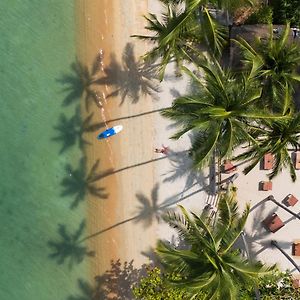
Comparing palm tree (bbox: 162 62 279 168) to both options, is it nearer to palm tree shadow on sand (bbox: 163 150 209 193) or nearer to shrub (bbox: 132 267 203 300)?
palm tree shadow on sand (bbox: 163 150 209 193)

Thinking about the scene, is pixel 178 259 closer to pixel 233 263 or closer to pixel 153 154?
pixel 233 263

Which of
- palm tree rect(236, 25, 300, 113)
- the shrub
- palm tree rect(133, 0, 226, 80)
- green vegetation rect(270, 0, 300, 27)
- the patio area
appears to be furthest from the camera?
the patio area

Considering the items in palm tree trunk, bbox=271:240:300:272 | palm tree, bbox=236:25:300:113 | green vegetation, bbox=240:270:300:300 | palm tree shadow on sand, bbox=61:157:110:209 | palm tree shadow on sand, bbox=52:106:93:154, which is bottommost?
green vegetation, bbox=240:270:300:300

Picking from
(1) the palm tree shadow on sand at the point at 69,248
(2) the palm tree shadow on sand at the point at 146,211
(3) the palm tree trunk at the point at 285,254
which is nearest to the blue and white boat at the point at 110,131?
(2) the palm tree shadow on sand at the point at 146,211

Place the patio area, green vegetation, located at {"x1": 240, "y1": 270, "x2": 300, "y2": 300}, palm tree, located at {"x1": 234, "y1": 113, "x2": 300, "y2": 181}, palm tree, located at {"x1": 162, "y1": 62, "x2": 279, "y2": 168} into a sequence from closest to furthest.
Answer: palm tree, located at {"x1": 162, "y1": 62, "x2": 279, "y2": 168} < palm tree, located at {"x1": 234, "y1": 113, "x2": 300, "y2": 181} < green vegetation, located at {"x1": 240, "y1": 270, "x2": 300, "y2": 300} < the patio area

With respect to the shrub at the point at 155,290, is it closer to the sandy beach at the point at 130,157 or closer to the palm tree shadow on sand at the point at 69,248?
the sandy beach at the point at 130,157

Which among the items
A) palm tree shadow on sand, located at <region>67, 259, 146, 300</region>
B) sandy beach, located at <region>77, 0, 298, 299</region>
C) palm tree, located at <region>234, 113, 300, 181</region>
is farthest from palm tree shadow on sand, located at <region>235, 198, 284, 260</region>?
palm tree shadow on sand, located at <region>67, 259, 146, 300</region>

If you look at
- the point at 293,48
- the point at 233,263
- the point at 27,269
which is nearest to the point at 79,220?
the point at 27,269
